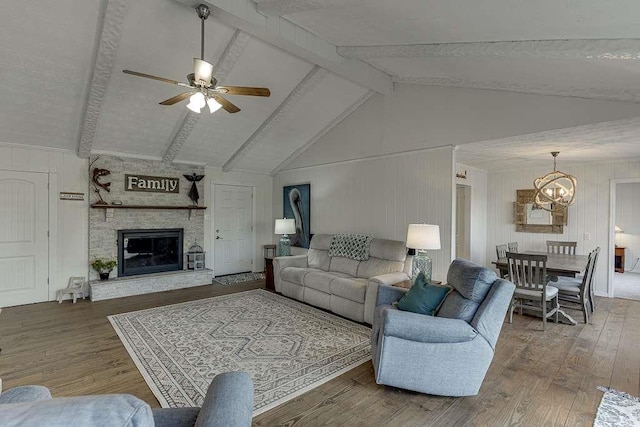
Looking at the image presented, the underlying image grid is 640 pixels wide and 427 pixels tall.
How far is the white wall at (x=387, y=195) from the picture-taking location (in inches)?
183

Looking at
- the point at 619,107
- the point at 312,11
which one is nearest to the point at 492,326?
the point at 619,107

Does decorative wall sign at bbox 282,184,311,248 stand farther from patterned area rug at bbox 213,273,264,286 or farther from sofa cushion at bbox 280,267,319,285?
sofa cushion at bbox 280,267,319,285

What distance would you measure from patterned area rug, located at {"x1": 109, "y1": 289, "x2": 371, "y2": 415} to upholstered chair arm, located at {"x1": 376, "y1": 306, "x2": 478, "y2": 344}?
0.79m

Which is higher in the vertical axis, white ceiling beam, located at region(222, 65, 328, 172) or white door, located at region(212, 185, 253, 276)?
white ceiling beam, located at region(222, 65, 328, 172)

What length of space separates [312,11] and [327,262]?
373cm

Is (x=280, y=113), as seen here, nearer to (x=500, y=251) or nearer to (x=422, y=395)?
(x=500, y=251)

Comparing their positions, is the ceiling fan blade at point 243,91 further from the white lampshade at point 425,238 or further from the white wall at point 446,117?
the white wall at point 446,117

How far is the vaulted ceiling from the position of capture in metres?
2.45

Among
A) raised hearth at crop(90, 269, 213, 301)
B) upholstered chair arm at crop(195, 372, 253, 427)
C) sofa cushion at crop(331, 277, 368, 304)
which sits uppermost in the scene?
upholstered chair arm at crop(195, 372, 253, 427)

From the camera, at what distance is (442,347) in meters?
2.42

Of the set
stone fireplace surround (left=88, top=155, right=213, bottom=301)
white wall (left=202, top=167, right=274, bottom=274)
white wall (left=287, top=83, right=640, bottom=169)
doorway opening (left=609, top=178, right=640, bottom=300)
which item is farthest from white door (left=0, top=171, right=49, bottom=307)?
doorway opening (left=609, top=178, right=640, bottom=300)

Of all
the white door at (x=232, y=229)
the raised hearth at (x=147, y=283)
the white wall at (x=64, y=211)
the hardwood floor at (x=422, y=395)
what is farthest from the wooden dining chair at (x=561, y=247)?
the white wall at (x=64, y=211)

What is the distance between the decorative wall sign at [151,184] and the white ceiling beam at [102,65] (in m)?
0.94

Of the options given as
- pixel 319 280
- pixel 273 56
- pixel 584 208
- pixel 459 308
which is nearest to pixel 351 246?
pixel 319 280
